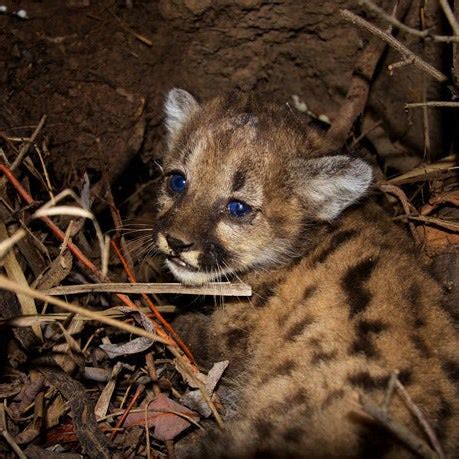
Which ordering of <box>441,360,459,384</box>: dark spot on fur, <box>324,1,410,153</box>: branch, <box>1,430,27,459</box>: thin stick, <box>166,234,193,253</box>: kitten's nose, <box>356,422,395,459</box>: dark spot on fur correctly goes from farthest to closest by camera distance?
1. <box>324,1,410,153</box>: branch
2. <box>166,234,193,253</box>: kitten's nose
3. <box>1,430,27,459</box>: thin stick
4. <box>441,360,459,384</box>: dark spot on fur
5. <box>356,422,395,459</box>: dark spot on fur

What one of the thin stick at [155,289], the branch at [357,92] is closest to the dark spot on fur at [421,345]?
the thin stick at [155,289]

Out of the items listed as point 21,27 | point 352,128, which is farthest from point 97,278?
point 352,128

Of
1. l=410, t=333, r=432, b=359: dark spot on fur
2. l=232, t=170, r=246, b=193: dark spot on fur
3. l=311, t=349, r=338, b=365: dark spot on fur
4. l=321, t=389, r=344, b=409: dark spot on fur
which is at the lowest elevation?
l=321, t=389, r=344, b=409: dark spot on fur

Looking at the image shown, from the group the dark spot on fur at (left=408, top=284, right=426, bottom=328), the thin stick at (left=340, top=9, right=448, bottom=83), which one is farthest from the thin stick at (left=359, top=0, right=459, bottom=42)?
the dark spot on fur at (left=408, top=284, right=426, bottom=328)

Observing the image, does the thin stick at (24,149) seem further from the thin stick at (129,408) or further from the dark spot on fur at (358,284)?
the dark spot on fur at (358,284)

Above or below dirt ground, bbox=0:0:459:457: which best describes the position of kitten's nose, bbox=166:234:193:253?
below

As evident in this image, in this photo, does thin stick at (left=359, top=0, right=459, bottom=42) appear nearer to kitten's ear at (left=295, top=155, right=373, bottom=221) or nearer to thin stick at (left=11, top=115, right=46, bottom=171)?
kitten's ear at (left=295, top=155, right=373, bottom=221)

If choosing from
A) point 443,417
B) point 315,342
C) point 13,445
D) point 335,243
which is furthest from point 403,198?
point 13,445
